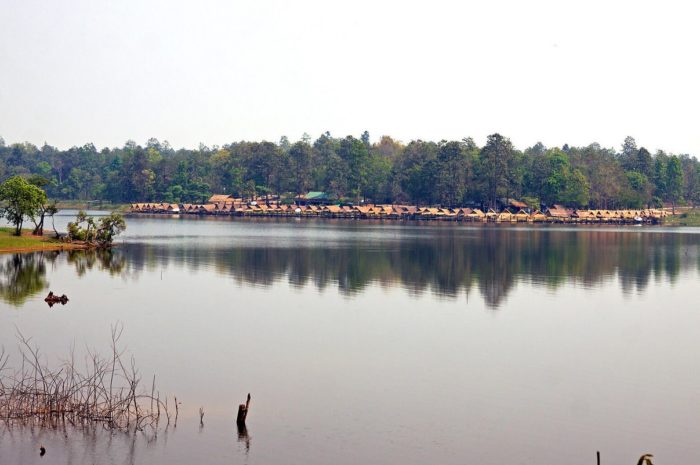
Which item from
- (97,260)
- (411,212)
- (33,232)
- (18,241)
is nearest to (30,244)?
(18,241)

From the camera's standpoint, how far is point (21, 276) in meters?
51.4

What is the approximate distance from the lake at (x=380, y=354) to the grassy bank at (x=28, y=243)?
4.40 meters

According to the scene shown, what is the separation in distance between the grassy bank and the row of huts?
10133 centimetres

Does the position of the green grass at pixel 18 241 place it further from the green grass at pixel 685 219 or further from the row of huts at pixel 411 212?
the green grass at pixel 685 219

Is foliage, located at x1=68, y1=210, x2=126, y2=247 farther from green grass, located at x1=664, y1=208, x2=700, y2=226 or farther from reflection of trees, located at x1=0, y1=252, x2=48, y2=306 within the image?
green grass, located at x1=664, y1=208, x2=700, y2=226

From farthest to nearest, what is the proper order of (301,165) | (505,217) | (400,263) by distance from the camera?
(301,165) < (505,217) < (400,263)

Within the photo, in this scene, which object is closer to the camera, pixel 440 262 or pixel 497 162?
pixel 440 262

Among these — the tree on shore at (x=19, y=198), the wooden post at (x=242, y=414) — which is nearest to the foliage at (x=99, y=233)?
the tree on shore at (x=19, y=198)

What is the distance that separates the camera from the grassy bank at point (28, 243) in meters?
68.1

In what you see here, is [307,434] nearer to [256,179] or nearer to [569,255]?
[569,255]

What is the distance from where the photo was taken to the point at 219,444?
20688 millimetres

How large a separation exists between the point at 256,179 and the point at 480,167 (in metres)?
63.1

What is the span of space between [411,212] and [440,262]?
10381 centimetres

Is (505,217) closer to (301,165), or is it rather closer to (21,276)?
(301,165)
